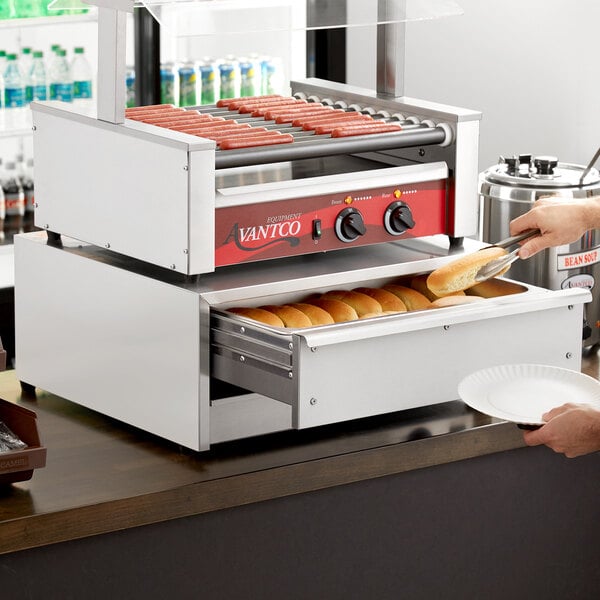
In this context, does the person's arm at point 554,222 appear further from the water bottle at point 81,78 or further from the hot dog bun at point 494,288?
the water bottle at point 81,78

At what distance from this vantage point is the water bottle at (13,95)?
14.5 ft

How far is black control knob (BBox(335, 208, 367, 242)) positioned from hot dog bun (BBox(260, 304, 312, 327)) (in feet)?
0.51

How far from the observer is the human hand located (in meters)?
1.97

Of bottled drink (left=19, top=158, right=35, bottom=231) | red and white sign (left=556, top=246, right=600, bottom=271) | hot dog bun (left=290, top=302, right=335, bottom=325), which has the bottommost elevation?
bottled drink (left=19, top=158, right=35, bottom=231)

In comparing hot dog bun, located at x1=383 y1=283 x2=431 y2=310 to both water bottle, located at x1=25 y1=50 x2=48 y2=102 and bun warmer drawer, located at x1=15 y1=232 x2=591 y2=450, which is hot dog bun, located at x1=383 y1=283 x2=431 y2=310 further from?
water bottle, located at x1=25 y1=50 x2=48 y2=102

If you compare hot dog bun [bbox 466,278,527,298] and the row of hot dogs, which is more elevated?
the row of hot dogs

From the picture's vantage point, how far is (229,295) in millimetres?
2020

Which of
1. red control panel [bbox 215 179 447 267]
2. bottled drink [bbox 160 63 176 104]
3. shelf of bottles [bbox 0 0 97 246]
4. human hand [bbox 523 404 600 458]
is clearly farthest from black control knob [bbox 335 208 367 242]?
bottled drink [bbox 160 63 176 104]

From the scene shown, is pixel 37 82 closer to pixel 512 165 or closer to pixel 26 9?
pixel 26 9

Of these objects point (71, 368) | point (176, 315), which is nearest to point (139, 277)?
point (176, 315)

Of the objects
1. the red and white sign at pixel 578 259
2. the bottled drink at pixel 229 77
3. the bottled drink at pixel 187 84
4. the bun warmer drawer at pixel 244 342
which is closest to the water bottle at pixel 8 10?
the bottled drink at pixel 187 84

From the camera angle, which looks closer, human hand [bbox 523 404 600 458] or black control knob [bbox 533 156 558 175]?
human hand [bbox 523 404 600 458]

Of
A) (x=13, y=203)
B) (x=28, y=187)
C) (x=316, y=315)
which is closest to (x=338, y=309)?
(x=316, y=315)

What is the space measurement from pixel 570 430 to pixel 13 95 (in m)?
2.94
